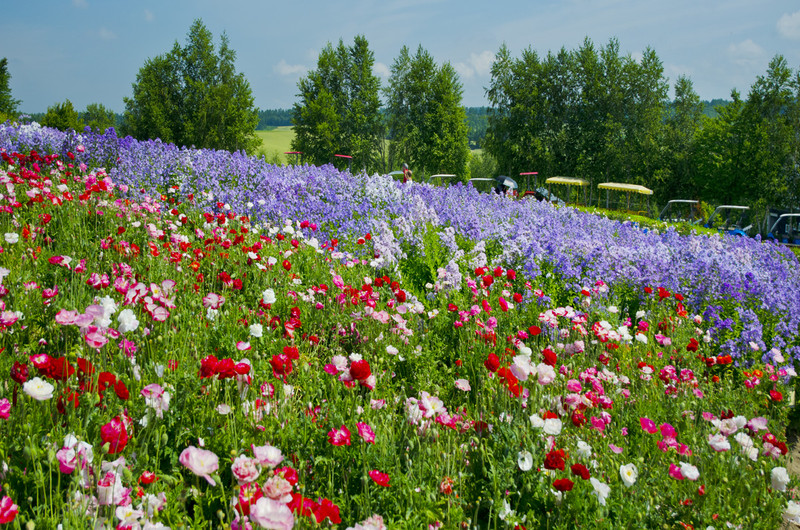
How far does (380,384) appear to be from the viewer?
342 cm

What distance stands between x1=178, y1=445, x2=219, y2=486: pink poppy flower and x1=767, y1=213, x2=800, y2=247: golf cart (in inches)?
694

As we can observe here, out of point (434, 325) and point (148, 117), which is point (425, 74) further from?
point (434, 325)

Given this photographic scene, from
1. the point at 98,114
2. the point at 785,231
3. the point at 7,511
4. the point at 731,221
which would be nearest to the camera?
the point at 7,511

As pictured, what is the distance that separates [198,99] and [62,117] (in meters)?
15.3

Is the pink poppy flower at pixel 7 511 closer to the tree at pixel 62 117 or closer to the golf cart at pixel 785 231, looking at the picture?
the golf cart at pixel 785 231

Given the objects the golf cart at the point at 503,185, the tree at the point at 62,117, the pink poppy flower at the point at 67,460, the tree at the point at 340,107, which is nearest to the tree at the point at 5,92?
the tree at the point at 62,117

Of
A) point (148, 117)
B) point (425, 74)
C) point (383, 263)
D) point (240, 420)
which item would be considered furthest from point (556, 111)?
point (240, 420)

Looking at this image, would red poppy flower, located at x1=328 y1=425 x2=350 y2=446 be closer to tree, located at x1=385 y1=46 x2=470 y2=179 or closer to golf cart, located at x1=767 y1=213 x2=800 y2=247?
golf cart, located at x1=767 y1=213 x2=800 y2=247

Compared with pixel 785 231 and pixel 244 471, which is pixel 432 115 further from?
pixel 244 471

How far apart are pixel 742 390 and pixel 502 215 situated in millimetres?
4717

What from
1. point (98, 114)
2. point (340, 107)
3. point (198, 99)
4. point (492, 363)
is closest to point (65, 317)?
point (492, 363)

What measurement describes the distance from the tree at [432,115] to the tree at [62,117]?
29555 millimetres

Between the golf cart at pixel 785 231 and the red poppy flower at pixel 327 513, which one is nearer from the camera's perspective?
the red poppy flower at pixel 327 513

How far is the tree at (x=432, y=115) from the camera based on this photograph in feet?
151
